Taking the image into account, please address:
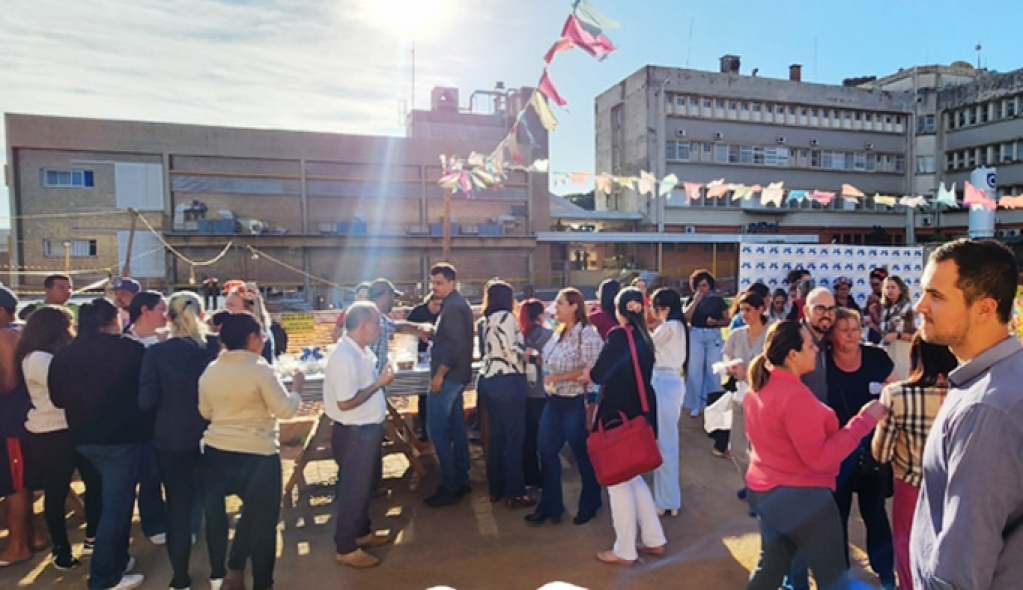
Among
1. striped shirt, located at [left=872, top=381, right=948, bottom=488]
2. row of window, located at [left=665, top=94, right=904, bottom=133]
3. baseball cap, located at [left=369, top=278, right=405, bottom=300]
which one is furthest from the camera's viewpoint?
row of window, located at [left=665, top=94, right=904, bottom=133]

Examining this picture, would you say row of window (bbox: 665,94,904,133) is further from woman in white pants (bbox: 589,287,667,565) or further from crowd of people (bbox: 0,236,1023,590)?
woman in white pants (bbox: 589,287,667,565)

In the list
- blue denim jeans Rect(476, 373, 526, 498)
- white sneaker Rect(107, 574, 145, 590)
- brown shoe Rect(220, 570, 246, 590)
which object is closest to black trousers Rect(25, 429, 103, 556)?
white sneaker Rect(107, 574, 145, 590)

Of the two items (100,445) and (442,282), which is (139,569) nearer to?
(100,445)

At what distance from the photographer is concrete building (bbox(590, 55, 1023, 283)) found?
3566cm

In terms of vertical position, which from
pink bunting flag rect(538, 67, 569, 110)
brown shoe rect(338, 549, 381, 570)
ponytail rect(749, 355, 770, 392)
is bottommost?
brown shoe rect(338, 549, 381, 570)

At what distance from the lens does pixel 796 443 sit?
253 cm

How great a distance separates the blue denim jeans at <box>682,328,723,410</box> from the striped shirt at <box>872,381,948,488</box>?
4179mm

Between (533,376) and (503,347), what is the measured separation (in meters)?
0.42

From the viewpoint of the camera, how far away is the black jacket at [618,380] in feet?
11.8

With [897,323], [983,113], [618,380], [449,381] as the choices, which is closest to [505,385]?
[449,381]

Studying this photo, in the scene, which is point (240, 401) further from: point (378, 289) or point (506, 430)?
point (506, 430)

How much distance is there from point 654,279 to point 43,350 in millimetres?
26097

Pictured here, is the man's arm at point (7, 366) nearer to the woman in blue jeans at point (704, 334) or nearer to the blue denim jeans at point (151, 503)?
the blue denim jeans at point (151, 503)

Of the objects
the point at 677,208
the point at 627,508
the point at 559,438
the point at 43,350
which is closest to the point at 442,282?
the point at 559,438
